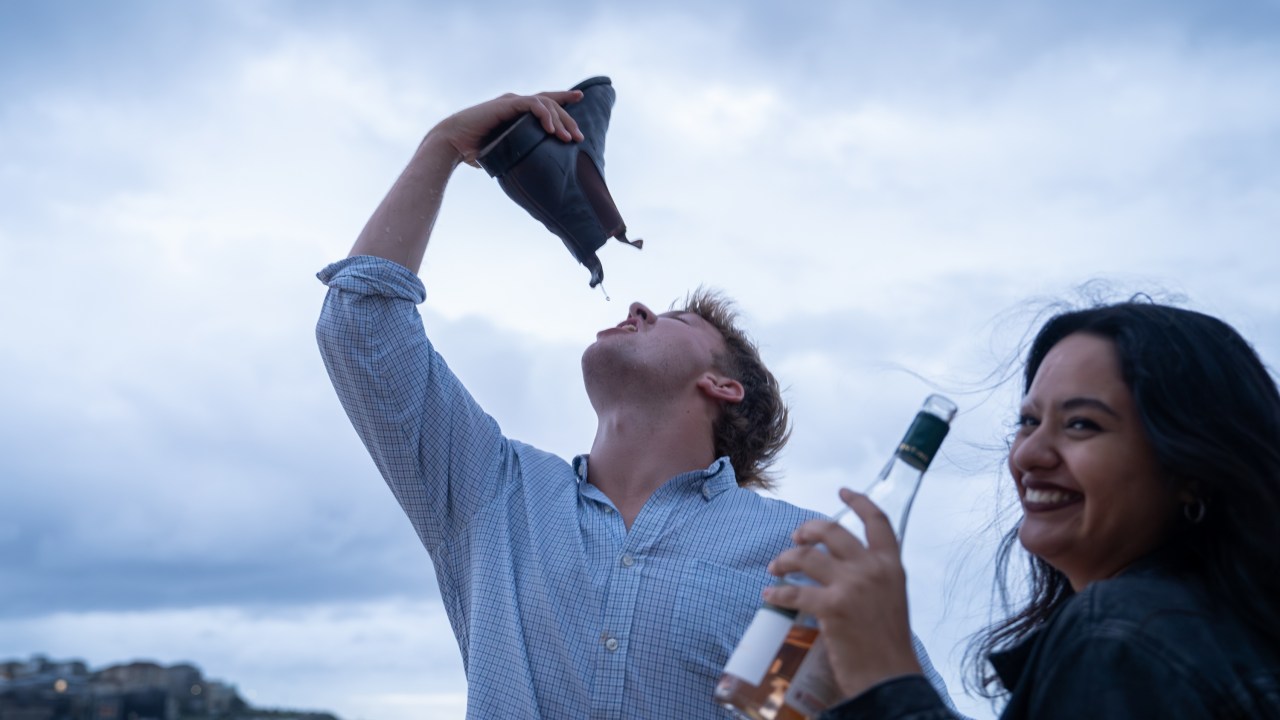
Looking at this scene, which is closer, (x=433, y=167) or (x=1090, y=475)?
(x=1090, y=475)

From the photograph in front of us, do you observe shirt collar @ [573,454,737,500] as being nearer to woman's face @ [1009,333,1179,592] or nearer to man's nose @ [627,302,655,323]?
man's nose @ [627,302,655,323]

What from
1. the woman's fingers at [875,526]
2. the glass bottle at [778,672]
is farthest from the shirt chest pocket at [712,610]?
the woman's fingers at [875,526]

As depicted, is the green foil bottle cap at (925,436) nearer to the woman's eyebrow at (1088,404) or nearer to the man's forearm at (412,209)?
the woman's eyebrow at (1088,404)

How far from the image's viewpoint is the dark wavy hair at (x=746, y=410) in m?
3.99

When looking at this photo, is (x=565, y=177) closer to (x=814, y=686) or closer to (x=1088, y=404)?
(x=1088, y=404)

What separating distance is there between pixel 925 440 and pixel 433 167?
2135 mm

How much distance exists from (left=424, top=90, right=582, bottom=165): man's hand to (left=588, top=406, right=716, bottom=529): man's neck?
85 centimetres

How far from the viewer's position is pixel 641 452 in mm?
3438

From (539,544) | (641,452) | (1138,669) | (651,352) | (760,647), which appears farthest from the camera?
(651,352)

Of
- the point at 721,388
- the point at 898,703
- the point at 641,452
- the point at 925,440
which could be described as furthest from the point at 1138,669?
the point at 721,388

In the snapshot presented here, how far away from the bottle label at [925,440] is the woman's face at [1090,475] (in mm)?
170

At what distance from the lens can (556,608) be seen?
288 cm

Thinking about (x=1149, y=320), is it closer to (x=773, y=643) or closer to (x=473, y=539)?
(x=773, y=643)

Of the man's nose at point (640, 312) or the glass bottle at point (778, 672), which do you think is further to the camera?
the man's nose at point (640, 312)
